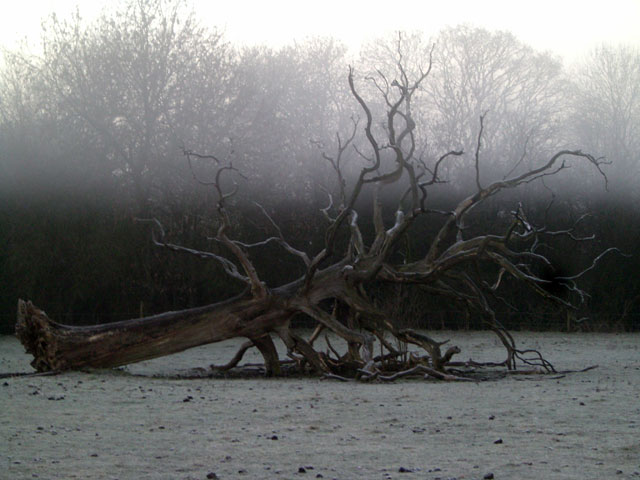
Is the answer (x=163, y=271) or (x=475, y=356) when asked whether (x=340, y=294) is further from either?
(x=163, y=271)

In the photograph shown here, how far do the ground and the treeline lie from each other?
5164 millimetres

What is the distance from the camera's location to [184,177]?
14523mm

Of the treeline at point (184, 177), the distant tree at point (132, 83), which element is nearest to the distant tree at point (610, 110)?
the treeline at point (184, 177)

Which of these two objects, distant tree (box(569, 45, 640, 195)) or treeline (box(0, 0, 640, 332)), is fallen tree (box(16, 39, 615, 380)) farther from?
distant tree (box(569, 45, 640, 195))

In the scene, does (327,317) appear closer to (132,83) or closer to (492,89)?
(132,83)

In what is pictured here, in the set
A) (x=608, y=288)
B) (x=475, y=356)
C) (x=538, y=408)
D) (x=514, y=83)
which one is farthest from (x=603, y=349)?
(x=514, y=83)

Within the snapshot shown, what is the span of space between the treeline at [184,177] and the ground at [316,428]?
5164mm

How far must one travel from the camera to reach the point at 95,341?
7773 mm

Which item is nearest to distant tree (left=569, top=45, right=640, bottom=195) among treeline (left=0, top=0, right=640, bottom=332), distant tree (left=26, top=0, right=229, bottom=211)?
treeline (left=0, top=0, right=640, bottom=332)

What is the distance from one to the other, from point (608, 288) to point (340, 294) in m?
7.62

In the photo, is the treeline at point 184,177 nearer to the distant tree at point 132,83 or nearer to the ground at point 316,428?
the distant tree at point 132,83

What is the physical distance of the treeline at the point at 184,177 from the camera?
13234 mm

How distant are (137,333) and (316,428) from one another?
344 centimetres

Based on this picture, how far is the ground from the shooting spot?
3699 millimetres
